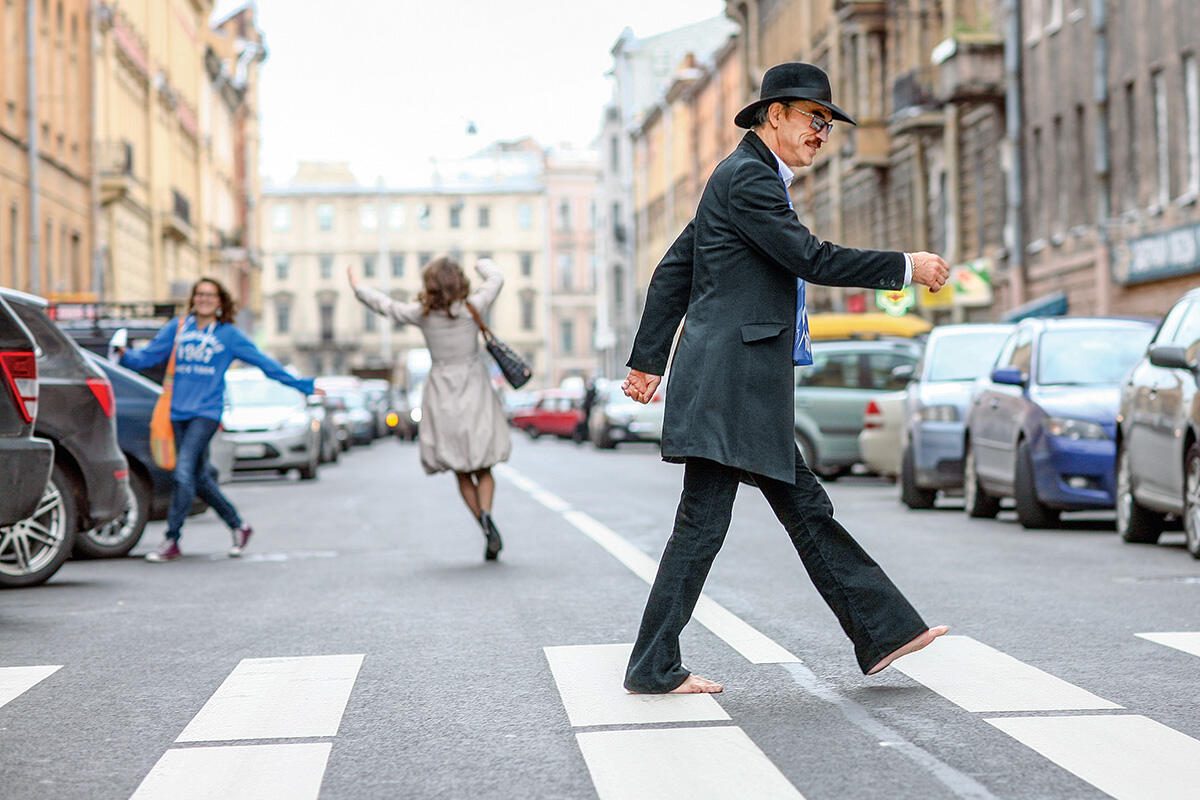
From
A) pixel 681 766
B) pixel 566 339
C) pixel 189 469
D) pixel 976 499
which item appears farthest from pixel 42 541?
pixel 566 339

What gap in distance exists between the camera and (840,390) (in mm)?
25922

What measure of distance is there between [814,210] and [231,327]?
1763 inches

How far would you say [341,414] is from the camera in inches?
1836

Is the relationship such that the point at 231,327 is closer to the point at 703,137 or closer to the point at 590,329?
the point at 703,137

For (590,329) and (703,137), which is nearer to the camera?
(703,137)

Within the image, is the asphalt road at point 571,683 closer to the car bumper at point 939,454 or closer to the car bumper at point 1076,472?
the car bumper at point 1076,472

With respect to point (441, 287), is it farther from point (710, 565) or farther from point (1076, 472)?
point (710, 565)

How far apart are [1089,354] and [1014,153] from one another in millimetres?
21801

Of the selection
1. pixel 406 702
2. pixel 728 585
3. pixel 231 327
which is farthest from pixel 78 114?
pixel 406 702

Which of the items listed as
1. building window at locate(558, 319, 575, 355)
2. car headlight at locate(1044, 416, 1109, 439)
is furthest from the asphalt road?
building window at locate(558, 319, 575, 355)

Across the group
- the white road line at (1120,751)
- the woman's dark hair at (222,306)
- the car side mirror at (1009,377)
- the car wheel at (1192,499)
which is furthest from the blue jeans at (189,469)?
the white road line at (1120,751)

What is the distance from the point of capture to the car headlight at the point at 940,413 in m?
18.7

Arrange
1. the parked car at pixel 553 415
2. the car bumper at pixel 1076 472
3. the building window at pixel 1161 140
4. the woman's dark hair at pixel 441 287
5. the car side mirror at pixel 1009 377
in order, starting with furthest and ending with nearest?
the parked car at pixel 553 415, the building window at pixel 1161 140, the car side mirror at pixel 1009 377, the car bumper at pixel 1076 472, the woman's dark hair at pixel 441 287

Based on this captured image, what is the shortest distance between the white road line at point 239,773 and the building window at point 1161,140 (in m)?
26.6
